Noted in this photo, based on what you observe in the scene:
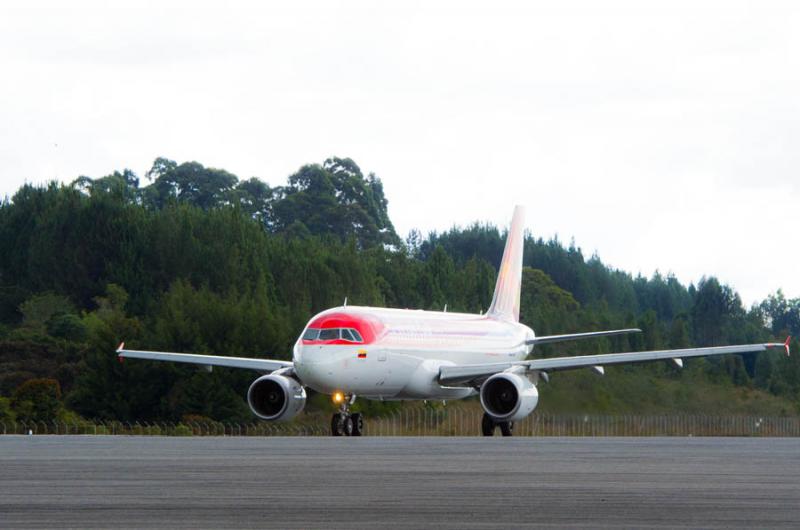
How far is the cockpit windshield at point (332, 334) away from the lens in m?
43.4

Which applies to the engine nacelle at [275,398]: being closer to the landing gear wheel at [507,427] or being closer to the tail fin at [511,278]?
the landing gear wheel at [507,427]

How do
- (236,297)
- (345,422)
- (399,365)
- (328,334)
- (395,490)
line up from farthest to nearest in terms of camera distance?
1. (236,297)
2. (399,365)
3. (328,334)
4. (345,422)
5. (395,490)

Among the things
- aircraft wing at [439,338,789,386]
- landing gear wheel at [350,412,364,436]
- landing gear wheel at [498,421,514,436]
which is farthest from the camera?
aircraft wing at [439,338,789,386]

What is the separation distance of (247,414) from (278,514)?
5823 cm

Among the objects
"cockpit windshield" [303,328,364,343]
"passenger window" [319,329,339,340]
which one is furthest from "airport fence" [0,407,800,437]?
"passenger window" [319,329,339,340]

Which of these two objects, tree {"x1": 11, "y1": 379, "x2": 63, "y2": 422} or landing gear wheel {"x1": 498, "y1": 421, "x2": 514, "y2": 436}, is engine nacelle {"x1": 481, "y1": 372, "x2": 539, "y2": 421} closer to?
landing gear wheel {"x1": 498, "y1": 421, "x2": 514, "y2": 436}

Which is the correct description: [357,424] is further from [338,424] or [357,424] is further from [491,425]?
[491,425]

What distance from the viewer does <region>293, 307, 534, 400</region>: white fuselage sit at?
1697 inches

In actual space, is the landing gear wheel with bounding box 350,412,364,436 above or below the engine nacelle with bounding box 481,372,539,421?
below

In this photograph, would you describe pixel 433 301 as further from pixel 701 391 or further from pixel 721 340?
pixel 701 391

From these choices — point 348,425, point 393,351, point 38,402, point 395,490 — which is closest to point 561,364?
point 393,351

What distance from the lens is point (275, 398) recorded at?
147ft

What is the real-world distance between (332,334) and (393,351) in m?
2.68

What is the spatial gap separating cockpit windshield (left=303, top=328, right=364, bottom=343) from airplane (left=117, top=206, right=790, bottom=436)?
3 cm
